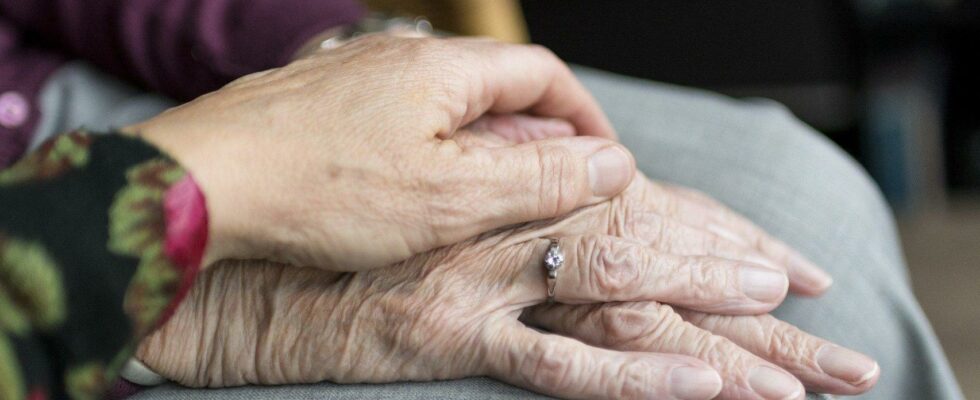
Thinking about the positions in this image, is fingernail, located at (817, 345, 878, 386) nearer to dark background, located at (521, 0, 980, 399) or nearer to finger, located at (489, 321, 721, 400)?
finger, located at (489, 321, 721, 400)

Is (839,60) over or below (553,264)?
over

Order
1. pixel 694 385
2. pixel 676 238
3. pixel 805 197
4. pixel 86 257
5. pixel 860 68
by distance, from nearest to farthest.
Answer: pixel 86 257 < pixel 694 385 < pixel 676 238 < pixel 805 197 < pixel 860 68

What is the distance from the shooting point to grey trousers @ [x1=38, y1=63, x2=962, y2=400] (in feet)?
2.80

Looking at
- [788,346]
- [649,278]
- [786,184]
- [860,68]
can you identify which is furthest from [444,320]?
[860,68]

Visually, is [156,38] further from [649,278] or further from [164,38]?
[649,278]

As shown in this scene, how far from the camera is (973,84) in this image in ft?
6.99

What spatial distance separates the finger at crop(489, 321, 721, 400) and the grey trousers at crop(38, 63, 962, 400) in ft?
0.50

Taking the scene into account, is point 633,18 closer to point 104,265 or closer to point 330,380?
point 330,380

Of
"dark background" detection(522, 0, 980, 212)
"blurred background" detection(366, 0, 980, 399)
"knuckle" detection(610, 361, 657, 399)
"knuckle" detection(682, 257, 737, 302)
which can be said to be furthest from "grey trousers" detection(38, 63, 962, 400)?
"dark background" detection(522, 0, 980, 212)

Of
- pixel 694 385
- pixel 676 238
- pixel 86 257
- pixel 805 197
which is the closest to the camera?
pixel 86 257

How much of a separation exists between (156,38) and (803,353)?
2.31 feet

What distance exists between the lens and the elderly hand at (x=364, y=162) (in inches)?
24.9

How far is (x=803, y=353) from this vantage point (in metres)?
0.71

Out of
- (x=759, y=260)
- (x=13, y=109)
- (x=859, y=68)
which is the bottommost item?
(x=13, y=109)
